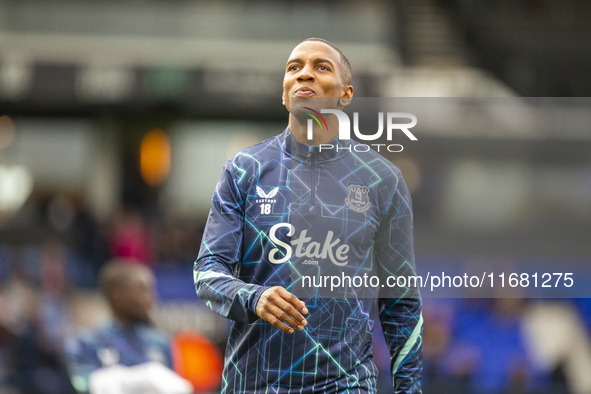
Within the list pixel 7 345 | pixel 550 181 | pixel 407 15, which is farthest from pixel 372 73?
pixel 550 181

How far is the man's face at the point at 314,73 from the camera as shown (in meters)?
2.94

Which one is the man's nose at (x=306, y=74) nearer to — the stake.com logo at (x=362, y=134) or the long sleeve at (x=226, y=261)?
the stake.com logo at (x=362, y=134)

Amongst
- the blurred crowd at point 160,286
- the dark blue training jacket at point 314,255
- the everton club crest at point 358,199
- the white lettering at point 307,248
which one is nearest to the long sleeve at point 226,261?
the dark blue training jacket at point 314,255

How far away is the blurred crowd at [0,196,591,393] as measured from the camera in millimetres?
6852

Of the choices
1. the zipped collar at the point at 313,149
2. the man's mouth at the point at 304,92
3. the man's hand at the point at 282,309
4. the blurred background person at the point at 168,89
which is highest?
the blurred background person at the point at 168,89

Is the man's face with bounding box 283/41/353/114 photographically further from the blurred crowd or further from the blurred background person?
the blurred background person

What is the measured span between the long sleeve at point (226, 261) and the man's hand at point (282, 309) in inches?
2.2

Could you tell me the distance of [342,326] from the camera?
2910 millimetres

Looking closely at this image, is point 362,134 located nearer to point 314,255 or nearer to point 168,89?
point 314,255

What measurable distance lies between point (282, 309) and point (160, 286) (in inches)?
355

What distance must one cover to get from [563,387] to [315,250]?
523 centimetres

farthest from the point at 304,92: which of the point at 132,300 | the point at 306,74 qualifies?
the point at 132,300

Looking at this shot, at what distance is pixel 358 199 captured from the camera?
9.79ft

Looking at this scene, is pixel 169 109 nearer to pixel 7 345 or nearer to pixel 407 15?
pixel 407 15
